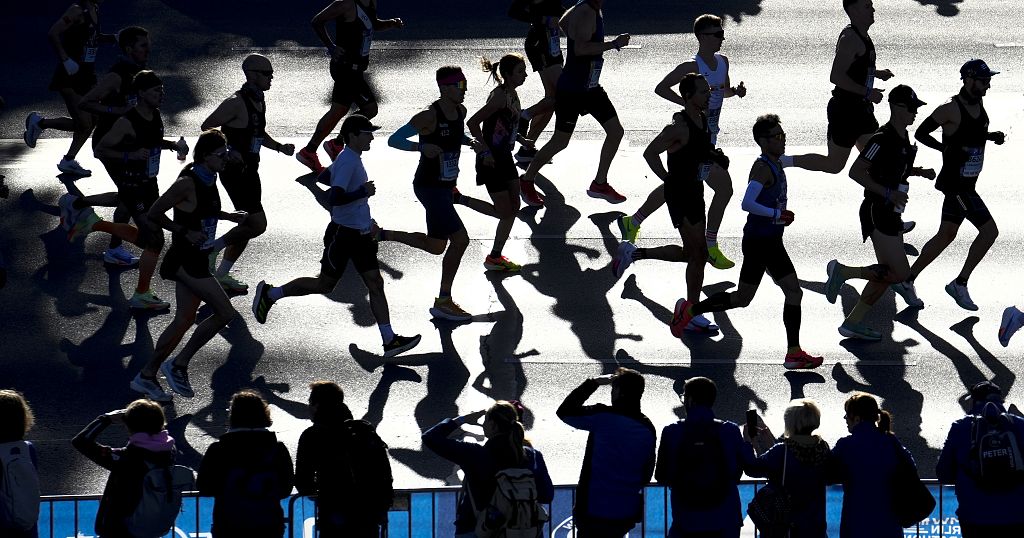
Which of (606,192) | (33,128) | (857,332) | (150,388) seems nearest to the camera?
(150,388)

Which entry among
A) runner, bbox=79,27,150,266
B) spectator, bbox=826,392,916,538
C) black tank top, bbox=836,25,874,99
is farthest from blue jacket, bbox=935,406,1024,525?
runner, bbox=79,27,150,266

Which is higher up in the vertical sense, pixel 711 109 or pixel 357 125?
pixel 357 125

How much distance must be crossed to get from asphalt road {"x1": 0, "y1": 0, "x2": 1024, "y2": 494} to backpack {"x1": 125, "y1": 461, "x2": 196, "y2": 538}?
8.27 ft

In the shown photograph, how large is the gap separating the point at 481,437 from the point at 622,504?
266 centimetres

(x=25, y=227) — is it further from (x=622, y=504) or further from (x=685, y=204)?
(x=622, y=504)

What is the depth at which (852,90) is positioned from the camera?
15.0 meters

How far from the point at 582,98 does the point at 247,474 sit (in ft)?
26.8

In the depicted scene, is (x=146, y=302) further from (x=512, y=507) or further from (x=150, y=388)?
(x=512, y=507)

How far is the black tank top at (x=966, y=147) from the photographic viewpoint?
13.0 m

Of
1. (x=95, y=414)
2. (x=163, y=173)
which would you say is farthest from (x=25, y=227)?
(x=95, y=414)

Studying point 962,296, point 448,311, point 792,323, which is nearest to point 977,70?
point 962,296

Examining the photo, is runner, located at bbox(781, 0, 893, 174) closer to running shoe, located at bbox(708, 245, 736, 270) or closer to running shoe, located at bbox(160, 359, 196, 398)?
running shoe, located at bbox(708, 245, 736, 270)

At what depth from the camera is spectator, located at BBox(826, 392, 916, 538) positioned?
26.9ft

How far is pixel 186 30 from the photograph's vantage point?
20781 millimetres
